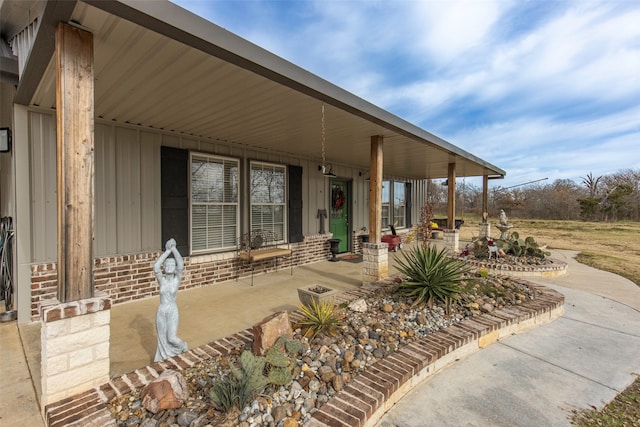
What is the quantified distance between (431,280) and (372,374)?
5.80 ft

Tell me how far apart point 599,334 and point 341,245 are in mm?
5421

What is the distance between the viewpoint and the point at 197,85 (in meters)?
2.91

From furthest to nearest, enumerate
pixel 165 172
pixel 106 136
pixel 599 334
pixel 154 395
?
pixel 165 172
pixel 106 136
pixel 599 334
pixel 154 395

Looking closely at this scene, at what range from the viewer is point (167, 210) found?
4.50 metres

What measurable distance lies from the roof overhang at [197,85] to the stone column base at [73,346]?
72.8 inches

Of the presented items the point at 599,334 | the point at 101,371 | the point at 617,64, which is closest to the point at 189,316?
the point at 101,371

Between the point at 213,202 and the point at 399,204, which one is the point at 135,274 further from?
the point at 399,204

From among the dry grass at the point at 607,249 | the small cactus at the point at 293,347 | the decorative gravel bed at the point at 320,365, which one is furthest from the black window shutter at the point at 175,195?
the dry grass at the point at 607,249

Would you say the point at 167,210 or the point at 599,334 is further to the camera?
the point at 167,210

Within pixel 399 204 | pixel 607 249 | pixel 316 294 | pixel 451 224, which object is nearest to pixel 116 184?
pixel 316 294

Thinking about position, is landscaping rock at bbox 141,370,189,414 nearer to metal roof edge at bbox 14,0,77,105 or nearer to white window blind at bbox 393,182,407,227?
metal roof edge at bbox 14,0,77,105

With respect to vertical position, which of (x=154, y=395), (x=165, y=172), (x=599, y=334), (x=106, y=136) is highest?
(x=106, y=136)

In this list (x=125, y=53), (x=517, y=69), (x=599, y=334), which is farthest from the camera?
(x=517, y=69)

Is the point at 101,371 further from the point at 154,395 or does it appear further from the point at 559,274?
the point at 559,274
